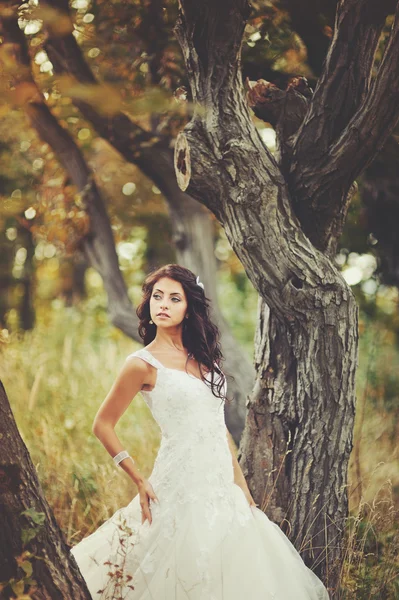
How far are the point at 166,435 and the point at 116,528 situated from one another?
49 cm

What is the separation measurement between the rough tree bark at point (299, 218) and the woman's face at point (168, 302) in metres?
0.47

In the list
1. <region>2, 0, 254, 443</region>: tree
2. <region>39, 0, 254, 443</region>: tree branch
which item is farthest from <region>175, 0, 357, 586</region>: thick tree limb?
<region>2, 0, 254, 443</region>: tree

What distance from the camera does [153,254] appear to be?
1063cm

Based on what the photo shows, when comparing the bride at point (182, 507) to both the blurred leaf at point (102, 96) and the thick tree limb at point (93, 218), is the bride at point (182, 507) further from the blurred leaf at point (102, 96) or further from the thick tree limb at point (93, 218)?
the thick tree limb at point (93, 218)

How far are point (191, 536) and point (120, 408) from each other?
0.65 metres

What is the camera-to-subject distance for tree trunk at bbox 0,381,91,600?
8.07ft

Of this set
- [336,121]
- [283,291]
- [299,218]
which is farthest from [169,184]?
[283,291]

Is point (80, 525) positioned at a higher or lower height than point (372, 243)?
lower

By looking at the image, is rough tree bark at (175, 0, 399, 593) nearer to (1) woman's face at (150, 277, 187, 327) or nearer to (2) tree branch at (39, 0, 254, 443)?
(1) woman's face at (150, 277, 187, 327)

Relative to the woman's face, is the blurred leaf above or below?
above

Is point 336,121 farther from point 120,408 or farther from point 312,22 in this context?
point 120,408

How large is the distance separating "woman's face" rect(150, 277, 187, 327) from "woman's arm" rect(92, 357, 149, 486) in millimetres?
283

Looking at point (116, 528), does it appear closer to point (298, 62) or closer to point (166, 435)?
point (166, 435)

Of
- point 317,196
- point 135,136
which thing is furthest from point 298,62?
point 317,196
